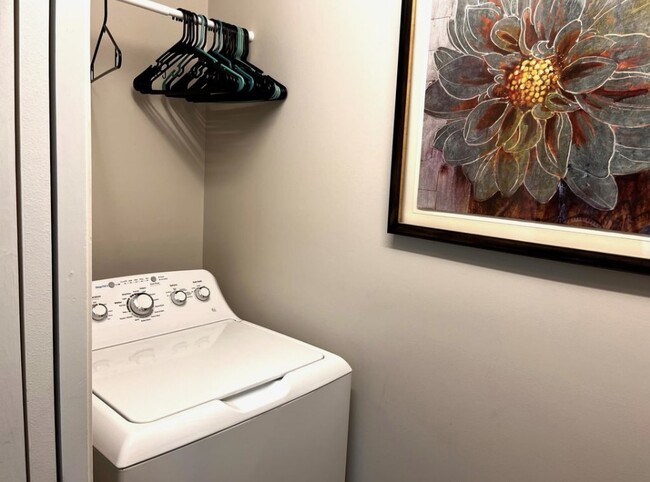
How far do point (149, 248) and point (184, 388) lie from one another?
0.79m

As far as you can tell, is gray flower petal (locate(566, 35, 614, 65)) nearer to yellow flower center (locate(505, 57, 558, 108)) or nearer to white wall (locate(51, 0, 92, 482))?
yellow flower center (locate(505, 57, 558, 108))

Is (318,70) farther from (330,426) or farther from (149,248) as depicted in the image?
(330,426)

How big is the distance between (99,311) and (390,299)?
2.51 ft

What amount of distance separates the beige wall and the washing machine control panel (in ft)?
0.82

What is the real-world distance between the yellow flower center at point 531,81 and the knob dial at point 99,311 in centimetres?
112

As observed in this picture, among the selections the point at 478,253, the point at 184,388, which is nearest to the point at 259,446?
the point at 184,388

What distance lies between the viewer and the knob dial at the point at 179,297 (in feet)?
4.79

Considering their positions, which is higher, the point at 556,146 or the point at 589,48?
the point at 589,48

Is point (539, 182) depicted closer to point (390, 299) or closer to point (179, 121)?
point (390, 299)

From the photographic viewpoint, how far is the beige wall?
154 centimetres

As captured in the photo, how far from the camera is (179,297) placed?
147 cm

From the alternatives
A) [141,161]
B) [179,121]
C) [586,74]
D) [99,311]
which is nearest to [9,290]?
[99,311]

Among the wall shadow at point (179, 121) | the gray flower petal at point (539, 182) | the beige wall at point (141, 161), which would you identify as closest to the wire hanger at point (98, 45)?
the beige wall at point (141, 161)

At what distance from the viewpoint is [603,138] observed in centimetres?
92
